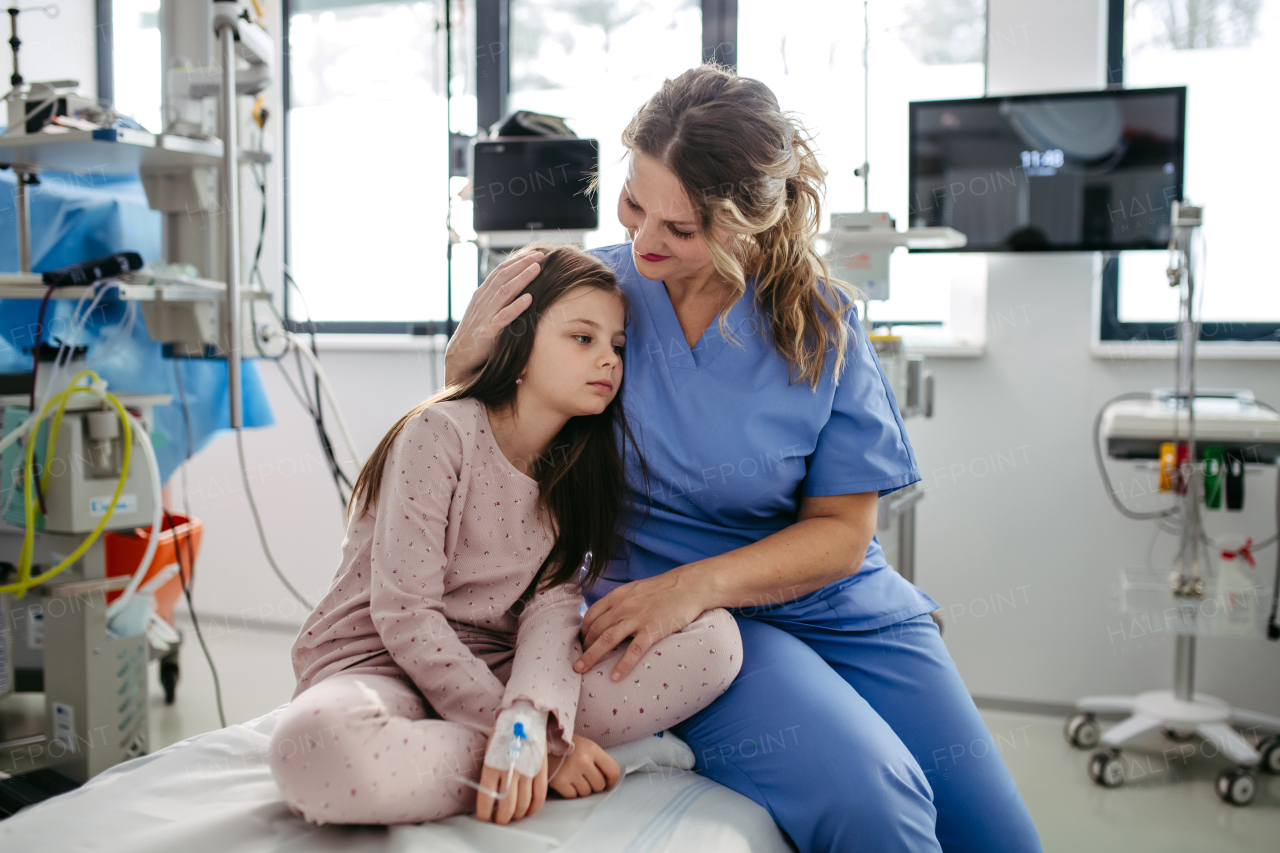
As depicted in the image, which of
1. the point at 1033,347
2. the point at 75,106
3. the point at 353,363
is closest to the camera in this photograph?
the point at 75,106

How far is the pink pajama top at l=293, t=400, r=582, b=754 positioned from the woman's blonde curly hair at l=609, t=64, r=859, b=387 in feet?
1.21

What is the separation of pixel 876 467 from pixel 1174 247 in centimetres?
134

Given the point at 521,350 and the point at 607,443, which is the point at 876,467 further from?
the point at 521,350

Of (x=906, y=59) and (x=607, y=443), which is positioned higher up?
(x=906, y=59)

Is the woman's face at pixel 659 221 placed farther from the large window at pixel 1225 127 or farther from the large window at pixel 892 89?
the large window at pixel 1225 127

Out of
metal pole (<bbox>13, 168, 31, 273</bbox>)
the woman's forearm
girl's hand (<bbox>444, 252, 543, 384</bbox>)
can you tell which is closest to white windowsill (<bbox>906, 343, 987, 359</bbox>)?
the woman's forearm

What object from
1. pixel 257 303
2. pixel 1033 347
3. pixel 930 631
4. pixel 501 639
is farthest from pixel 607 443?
pixel 1033 347

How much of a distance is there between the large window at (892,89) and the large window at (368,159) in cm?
109

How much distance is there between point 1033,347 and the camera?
8.04ft

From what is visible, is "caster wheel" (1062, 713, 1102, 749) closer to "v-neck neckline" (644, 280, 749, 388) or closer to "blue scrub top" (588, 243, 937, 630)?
"blue scrub top" (588, 243, 937, 630)

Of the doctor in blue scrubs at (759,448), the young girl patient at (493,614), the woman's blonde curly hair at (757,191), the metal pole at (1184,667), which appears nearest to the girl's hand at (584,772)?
the young girl patient at (493,614)

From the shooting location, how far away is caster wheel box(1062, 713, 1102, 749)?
225cm

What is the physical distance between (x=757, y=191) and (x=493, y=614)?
0.60 metres

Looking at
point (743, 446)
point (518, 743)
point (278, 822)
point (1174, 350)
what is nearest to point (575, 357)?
point (743, 446)
